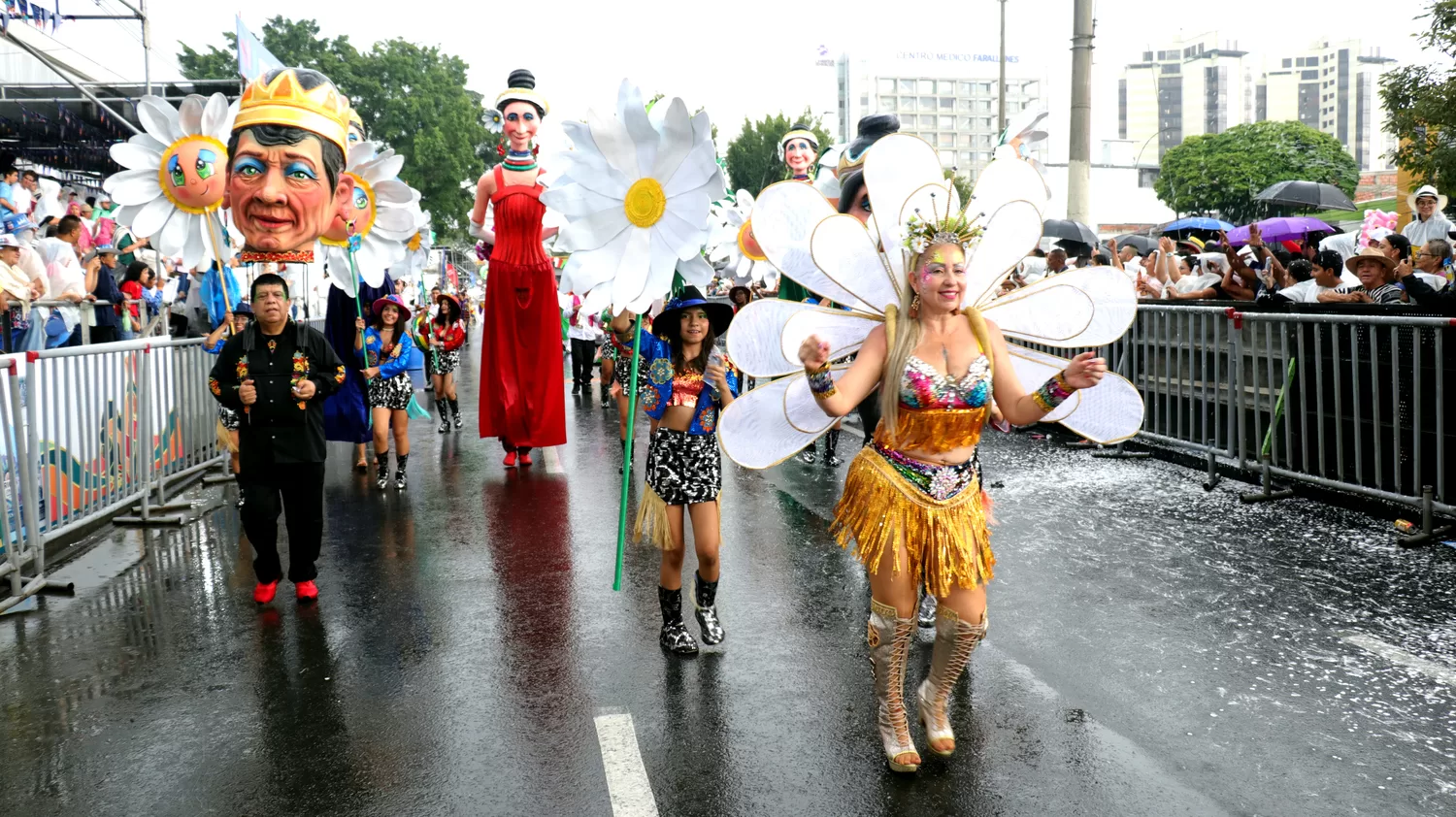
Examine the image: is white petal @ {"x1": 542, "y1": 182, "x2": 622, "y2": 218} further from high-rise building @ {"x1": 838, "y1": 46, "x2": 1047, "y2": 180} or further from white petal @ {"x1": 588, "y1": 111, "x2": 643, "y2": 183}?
high-rise building @ {"x1": 838, "y1": 46, "x2": 1047, "y2": 180}

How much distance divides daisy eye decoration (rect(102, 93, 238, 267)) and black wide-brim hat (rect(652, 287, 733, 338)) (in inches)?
123

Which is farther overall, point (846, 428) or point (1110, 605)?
point (846, 428)

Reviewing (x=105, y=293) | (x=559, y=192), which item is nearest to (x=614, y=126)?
(x=559, y=192)

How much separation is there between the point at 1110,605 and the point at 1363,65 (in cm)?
19394

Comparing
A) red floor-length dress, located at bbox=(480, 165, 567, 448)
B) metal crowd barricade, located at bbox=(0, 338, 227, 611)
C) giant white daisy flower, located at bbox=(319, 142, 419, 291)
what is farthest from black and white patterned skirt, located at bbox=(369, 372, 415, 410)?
giant white daisy flower, located at bbox=(319, 142, 419, 291)

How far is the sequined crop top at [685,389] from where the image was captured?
5.00m

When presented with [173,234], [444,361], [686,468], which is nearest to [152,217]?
[173,234]

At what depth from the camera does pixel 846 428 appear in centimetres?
1300

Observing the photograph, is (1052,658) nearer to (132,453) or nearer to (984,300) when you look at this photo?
(984,300)

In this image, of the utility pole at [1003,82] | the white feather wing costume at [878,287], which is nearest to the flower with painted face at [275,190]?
the white feather wing costume at [878,287]

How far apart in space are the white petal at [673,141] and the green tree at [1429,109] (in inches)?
593

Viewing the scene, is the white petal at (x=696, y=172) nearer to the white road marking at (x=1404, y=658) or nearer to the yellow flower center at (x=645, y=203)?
the yellow flower center at (x=645, y=203)

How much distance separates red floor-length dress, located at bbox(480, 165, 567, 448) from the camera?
8820mm

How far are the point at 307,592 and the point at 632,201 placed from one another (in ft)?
9.49
